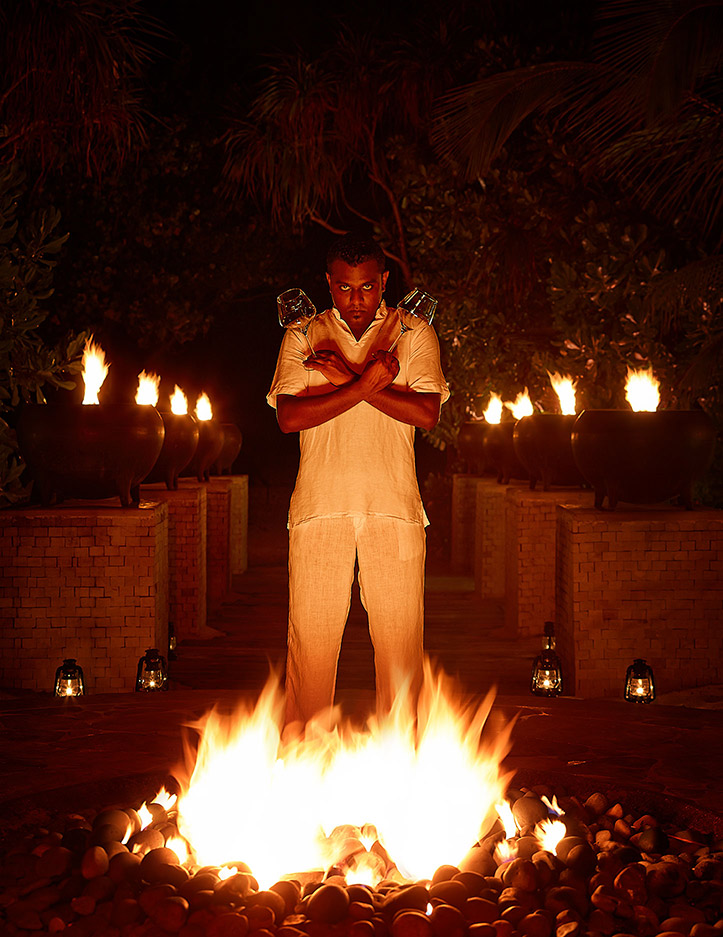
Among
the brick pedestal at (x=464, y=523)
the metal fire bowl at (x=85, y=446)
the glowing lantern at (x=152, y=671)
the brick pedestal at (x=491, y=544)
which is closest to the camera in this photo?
the glowing lantern at (x=152, y=671)

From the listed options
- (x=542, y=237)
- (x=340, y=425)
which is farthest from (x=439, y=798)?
(x=542, y=237)

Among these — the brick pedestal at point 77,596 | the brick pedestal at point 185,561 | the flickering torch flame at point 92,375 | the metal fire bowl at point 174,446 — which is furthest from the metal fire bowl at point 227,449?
the brick pedestal at point 77,596

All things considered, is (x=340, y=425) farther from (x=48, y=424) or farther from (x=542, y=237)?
(x=542, y=237)

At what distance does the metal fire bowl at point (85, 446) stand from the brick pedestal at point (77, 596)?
0.28m

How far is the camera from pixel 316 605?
3053 millimetres

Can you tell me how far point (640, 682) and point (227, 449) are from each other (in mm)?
6521

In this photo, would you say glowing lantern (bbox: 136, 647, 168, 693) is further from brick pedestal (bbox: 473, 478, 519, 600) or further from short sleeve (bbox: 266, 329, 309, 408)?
brick pedestal (bbox: 473, 478, 519, 600)

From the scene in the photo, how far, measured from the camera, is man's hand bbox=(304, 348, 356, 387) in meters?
2.89

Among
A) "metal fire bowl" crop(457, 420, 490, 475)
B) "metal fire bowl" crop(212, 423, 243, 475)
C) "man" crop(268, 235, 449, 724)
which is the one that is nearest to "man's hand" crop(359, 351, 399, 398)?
"man" crop(268, 235, 449, 724)

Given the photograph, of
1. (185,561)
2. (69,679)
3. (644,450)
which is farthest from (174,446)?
(644,450)

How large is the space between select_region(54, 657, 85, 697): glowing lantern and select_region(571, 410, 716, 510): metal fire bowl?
2.66 m

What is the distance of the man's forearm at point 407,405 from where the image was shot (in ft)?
9.52

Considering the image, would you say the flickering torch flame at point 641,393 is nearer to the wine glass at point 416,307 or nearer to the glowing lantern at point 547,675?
the glowing lantern at point 547,675

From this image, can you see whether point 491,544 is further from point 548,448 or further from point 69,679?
point 69,679
